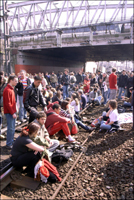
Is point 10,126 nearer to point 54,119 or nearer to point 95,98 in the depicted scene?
point 54,119

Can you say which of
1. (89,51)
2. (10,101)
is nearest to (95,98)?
(10,101)

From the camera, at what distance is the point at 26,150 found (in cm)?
395

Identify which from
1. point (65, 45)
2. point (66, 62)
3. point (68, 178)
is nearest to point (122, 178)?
point (68, 178)

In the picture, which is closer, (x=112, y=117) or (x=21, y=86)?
(x=112, y=117)

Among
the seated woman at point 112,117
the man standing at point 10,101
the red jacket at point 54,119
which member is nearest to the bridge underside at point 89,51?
the seated woman at point 112,117

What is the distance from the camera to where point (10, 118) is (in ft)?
17.0

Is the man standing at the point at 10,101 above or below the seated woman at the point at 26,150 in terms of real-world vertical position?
above

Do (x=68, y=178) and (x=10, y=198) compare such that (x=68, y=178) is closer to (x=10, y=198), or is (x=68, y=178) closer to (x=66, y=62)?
(x=10, y=198)

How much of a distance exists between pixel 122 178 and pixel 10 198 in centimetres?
248

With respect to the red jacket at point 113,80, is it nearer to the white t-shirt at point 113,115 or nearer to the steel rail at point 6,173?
the white t-shirt at point 113,115

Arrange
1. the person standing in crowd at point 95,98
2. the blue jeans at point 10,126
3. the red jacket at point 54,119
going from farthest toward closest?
the person standing in crowd at point 95,98, the red jacket at point 54,119, the blue jeans at point 10,126

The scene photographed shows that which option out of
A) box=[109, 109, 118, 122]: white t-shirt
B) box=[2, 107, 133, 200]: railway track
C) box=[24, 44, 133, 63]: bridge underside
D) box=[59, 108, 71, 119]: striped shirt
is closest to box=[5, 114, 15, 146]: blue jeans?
box=[59, 108, 71, 119]: striped shirt

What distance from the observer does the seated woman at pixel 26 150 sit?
3.82 m

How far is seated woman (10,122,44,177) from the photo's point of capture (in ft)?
12.5
